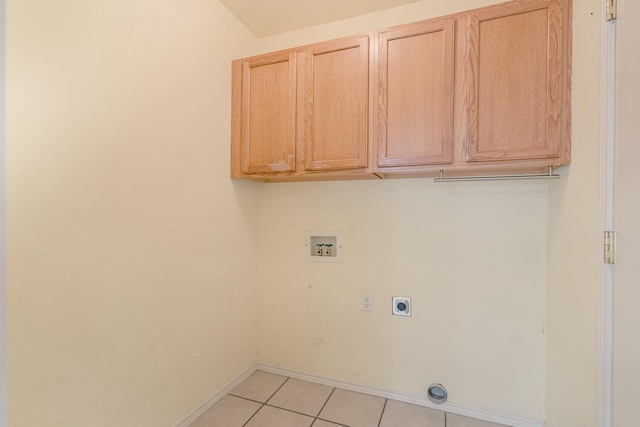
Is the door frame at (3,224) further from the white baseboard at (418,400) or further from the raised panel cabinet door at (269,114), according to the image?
the white baseboard at (418,400)

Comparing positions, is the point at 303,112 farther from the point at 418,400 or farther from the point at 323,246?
the point at 418,400

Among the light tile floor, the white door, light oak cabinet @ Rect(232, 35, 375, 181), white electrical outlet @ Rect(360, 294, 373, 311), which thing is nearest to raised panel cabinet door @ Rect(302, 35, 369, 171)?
light oak cabinet @ Rect(232, 35, 375, 181)

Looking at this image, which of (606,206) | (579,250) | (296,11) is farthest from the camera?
(296,11)

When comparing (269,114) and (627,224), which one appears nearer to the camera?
(627,224)

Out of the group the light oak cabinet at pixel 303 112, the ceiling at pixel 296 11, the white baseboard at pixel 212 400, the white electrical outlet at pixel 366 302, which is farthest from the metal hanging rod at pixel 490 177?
the white baseboard at pixel 212 400

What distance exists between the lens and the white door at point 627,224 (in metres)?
0.87

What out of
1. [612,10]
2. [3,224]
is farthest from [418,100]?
[3,224]

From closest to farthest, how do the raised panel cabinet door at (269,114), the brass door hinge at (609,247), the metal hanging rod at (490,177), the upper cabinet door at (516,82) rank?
the brass door hinge at (609,247) → the upper cabinet door at (516,82) → the metal hanging rod at (490,177) → the raised panel cabinet door at (269,114)

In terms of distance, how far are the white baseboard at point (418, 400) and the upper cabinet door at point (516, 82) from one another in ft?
4.89

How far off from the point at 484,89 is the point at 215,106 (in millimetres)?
1548

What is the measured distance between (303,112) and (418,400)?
1.99m

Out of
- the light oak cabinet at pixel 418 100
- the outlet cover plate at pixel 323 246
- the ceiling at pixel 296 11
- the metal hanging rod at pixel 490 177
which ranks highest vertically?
the ceiling at pixel 296 11

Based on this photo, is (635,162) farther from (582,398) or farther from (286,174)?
(286,174)

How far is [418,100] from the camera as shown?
1.54m
